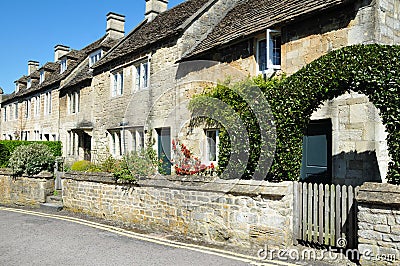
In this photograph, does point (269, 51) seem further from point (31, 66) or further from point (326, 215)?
point (31, 66)

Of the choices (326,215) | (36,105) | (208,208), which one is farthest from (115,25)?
(326,215)

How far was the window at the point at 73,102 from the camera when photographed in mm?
25484

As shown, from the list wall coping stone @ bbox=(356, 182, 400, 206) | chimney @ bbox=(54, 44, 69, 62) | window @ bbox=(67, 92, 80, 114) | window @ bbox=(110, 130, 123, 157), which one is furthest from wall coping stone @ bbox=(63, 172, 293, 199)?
chimney @ bbox=(54, 44, 69, 62)

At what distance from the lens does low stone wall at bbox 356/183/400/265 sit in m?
5.85

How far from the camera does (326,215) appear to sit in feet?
22.7

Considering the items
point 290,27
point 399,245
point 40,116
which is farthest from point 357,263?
point 40,116

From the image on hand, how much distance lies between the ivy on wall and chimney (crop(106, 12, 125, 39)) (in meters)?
20.7

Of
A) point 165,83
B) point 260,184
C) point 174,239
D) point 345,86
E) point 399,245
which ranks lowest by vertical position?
point 174,239

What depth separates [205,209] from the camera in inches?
335

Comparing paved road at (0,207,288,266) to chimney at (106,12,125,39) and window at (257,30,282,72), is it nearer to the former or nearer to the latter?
window at (257,30,282,72)

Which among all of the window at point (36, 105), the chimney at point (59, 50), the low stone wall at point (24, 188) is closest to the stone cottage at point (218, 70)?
the low stone wall at point (24, 188)

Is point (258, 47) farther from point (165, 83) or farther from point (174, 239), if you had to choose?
point (174, 239)

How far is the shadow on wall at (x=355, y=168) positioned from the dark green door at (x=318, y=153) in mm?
485

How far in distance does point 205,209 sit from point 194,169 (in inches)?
140
